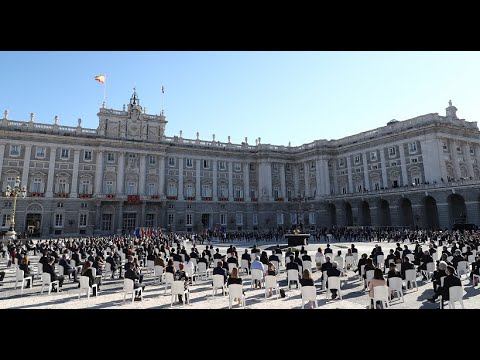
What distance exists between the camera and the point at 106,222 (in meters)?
50.3

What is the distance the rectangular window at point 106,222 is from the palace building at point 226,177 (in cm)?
20

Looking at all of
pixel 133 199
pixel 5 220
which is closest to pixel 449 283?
pixel 133 199

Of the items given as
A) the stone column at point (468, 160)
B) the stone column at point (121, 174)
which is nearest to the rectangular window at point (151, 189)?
the stone column at point (121, 174)

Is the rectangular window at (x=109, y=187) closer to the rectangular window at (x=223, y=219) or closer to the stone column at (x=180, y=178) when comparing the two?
the stone column at (x=180, y=178)

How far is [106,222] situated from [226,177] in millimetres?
22509

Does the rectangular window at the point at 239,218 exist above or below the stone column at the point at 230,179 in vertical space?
below

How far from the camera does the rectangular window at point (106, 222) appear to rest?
5012 cm

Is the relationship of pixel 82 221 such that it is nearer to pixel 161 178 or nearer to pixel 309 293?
pixel 161 178

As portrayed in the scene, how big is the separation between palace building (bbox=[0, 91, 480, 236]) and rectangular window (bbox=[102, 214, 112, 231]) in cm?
20

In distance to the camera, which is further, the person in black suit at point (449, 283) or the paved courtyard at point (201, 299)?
the paved courtyard at point (201, 299)

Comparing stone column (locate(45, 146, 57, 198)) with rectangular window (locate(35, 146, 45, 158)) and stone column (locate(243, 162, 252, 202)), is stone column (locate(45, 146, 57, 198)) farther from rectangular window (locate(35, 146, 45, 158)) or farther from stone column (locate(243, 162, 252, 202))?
stone column (locate(243, 162, 252, 202))
